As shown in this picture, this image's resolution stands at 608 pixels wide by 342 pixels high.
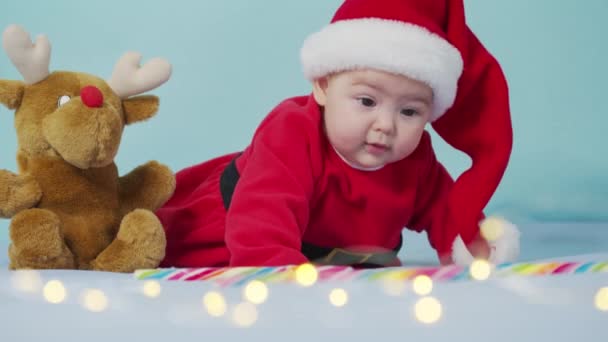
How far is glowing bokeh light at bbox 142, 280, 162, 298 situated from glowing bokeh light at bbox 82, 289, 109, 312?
47 millimetres

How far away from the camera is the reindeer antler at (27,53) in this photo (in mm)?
1263

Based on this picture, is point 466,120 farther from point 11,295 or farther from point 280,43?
point 280,43

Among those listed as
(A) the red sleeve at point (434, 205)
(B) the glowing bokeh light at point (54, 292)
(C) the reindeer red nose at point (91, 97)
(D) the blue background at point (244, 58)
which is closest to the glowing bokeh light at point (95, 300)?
(B) the glowing bokeh light at point (54, 292)

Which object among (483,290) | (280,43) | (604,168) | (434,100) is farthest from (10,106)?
(604,168)

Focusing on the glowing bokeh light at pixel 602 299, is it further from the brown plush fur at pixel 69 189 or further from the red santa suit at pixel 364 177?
the brown plush fur at pixel 69 189

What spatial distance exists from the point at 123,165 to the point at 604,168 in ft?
4.42

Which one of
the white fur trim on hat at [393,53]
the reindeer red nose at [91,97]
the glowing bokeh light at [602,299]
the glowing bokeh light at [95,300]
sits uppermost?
the white fur trim on hat at [393,53]

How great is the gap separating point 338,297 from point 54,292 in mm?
344

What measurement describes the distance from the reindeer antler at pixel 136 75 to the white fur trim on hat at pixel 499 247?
560 mm

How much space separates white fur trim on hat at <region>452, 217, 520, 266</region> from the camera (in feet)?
4.65

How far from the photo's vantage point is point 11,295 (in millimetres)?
1021

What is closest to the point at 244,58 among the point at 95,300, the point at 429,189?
the point at 429,189

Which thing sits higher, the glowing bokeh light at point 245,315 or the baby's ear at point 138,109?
the baby's ear at point 138,109

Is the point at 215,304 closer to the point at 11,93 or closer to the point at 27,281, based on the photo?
the point at 27,281
